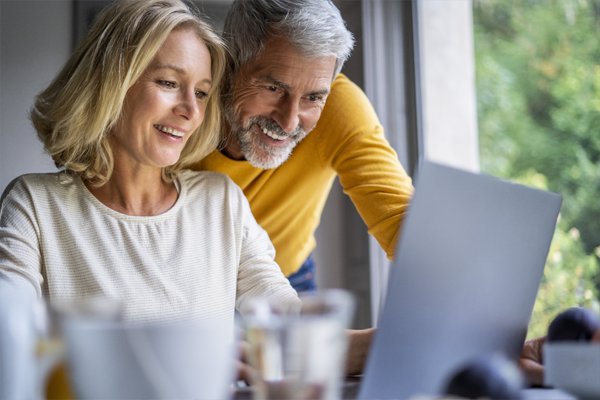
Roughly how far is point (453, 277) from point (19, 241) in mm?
973

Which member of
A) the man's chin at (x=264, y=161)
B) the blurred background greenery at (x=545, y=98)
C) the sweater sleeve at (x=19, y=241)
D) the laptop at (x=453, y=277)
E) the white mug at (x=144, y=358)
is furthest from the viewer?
the blurred background greenery at (x=545, y=98)

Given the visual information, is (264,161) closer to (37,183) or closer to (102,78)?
(102,78)

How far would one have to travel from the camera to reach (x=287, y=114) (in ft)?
5.15

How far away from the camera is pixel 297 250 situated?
1909mm

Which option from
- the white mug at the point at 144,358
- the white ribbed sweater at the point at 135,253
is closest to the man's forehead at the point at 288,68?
the white ribbed sweater at the point at 135,253

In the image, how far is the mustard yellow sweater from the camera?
4.95 feet

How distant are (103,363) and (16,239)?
0.87m

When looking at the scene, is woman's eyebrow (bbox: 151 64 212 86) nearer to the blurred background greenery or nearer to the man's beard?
the man's beard

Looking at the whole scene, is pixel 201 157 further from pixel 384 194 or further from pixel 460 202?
pixel 460 202

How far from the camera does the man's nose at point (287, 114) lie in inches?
61.6

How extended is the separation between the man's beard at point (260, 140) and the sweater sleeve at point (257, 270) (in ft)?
0.58

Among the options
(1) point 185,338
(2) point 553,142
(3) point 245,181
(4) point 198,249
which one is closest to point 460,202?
(1) point 185,338

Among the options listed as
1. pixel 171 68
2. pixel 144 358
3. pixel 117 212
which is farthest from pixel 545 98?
pixel 144 358

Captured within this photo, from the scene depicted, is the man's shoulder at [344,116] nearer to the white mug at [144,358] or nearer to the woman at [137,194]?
the woman at [137,194]
